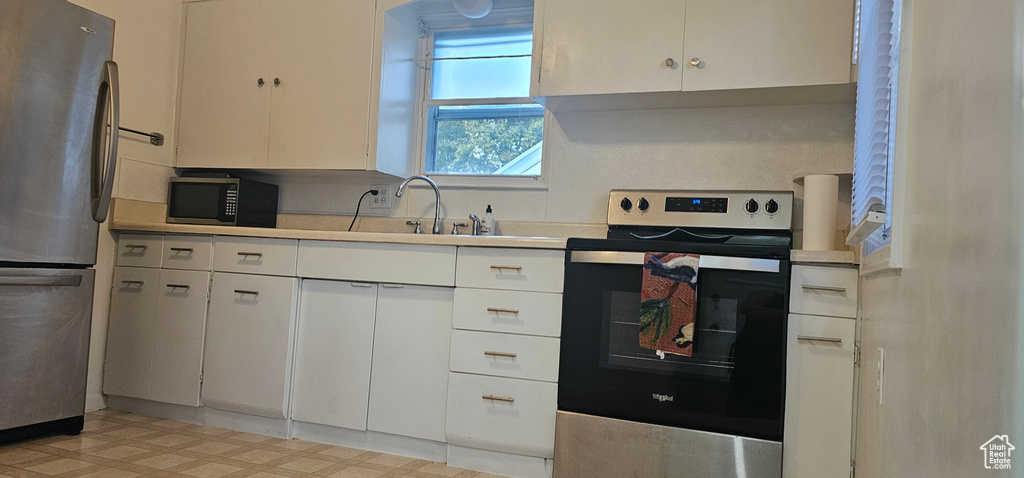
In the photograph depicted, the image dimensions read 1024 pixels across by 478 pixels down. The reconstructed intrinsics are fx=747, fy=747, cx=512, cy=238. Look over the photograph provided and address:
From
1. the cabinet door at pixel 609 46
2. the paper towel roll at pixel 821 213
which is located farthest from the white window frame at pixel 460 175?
the paper towel roll at pixel 821 213

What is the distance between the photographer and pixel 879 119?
5.74ft

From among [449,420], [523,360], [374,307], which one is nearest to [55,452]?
[374,307]

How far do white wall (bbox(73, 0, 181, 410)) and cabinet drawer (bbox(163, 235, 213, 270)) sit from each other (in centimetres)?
38

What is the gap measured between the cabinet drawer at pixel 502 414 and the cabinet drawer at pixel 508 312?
19 cm

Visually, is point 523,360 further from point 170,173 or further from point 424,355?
point 170,173

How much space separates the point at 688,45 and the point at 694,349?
3.79 ft

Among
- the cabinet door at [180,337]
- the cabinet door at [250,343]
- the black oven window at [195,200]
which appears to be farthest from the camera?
the black oven window at [195,200]

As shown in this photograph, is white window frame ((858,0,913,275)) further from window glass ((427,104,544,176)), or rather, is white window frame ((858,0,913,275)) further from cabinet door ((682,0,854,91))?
window glass ((427,104,544,176))

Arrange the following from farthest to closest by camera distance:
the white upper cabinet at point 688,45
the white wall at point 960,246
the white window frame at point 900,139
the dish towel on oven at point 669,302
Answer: the white upper cabinet at point 688,45 < the dish towel on oven at point 669,302 < the white window frame at point 900,139 < the white wall at point 960,246

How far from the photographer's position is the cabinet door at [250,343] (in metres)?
3.06

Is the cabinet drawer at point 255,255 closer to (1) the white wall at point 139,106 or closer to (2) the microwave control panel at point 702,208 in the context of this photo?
(1) the white wall at point 139,106

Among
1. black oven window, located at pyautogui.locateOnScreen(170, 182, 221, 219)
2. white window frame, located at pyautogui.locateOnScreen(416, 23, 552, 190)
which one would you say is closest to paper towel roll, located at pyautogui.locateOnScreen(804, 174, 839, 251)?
white window frame, located at pyautogui.locateOnScreen(416, 23, 552, 190)

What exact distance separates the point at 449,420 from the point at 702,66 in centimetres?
162

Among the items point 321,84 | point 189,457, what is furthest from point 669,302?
point 321,84
